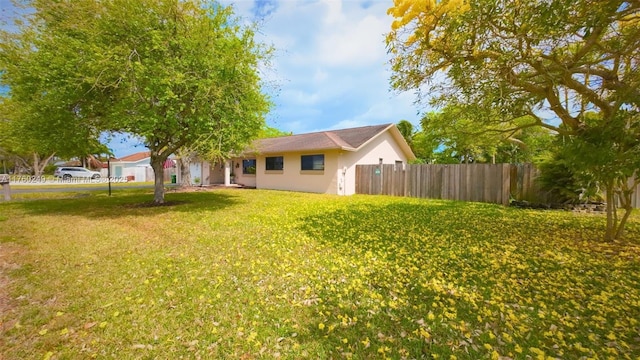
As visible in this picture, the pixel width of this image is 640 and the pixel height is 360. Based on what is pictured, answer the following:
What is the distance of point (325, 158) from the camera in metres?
15.7

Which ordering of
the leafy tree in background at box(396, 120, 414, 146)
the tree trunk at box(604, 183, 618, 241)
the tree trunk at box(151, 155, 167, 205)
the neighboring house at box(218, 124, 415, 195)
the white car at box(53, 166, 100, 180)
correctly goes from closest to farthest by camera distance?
the tree trunk at box(604, 183, 618, 241) < the tree trunk at box(151, 155, 167, 205) < the neighboring house at box(218, 124, 415, 195) < the leafy tree in background at box(396, 120, 414, 146) < the white car at box(53, 166, 100, 180)

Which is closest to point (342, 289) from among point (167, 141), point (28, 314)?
point (28, 314)

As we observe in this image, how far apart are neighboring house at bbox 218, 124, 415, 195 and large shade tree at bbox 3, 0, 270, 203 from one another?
4.99m

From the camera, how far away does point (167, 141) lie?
34.4 feet

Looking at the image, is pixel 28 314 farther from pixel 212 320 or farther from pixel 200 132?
pixel 200 132

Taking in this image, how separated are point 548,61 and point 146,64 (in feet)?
33.8

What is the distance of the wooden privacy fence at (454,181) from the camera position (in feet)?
37.8

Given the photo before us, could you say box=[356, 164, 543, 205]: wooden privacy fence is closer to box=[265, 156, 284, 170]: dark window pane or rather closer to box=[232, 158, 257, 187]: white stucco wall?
box=[265, 156, 284, 170]: dark window pane

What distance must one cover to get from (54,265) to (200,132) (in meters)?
4.93

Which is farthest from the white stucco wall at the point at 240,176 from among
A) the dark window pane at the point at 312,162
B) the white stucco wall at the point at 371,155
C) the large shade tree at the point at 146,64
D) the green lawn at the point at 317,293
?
the green lawn at the point at 317,293

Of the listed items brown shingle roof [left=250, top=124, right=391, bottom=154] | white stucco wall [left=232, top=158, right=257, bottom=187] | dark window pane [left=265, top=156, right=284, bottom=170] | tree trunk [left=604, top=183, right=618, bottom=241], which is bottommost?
tree trunk [left=604, top=183, right=618, bottom=241]

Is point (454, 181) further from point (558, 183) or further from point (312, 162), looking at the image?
point (312, 162)

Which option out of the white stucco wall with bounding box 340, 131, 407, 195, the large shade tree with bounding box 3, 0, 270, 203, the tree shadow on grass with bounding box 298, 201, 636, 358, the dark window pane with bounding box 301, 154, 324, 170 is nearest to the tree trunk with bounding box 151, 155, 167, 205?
the large shade tree with bounding box 3, 0, 270, 203

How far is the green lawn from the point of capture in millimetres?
2662
